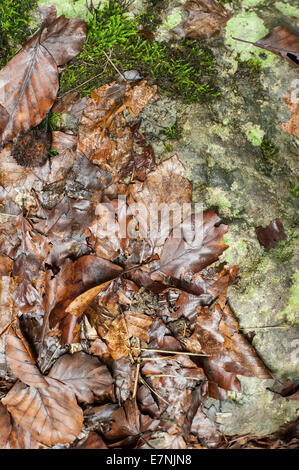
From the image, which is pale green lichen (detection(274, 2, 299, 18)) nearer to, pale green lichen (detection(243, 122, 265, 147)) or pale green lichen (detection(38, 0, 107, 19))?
pale green lichen (detection(243, 122, 265, 147))

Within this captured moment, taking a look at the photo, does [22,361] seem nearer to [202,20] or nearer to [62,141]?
[62,141]

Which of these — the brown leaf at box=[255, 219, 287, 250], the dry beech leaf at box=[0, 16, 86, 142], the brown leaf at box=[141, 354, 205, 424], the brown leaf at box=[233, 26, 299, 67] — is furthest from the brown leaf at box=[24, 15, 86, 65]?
the brown leaf at box=[141, 354, 205, 424]

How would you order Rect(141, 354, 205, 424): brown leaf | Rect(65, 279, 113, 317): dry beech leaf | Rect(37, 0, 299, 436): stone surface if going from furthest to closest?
Rect(141, 354, 205, 424): brown leaf < Rect(37, 0, 299, 436): stone surface < Rect(65, 279, 113, 317): dry beech leaf

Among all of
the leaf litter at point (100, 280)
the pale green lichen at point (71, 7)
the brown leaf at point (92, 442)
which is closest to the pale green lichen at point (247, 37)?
the leaf litter at point (100, 280)

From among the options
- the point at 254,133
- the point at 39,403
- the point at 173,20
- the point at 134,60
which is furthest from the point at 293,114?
the point at 39,403

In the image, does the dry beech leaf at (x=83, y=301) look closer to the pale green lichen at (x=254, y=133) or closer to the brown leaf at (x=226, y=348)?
the brown leaf at (x=226, y=348)

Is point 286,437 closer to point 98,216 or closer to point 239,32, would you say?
point 98,216
